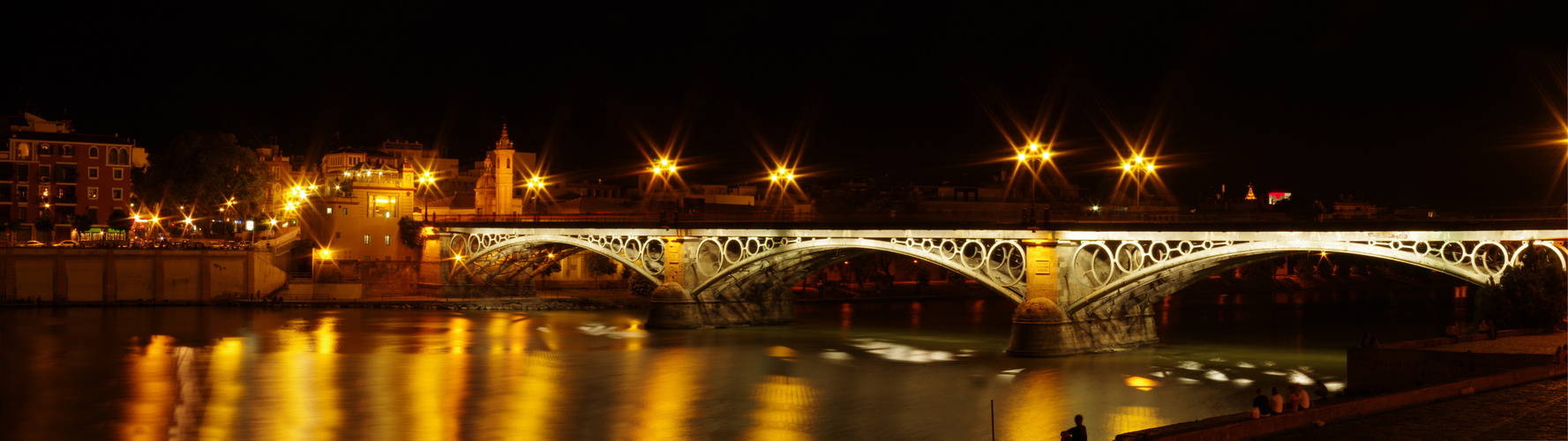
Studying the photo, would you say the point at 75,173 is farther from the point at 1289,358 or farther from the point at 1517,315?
the point at 1517,315

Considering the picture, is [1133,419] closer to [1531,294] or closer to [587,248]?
[1531,294]

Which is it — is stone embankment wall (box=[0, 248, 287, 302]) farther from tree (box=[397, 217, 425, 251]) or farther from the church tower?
the church tower

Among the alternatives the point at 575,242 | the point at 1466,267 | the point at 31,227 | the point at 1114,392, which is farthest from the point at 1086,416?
the point at 31,227

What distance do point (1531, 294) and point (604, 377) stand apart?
2462cm

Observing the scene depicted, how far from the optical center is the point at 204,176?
2849 inches

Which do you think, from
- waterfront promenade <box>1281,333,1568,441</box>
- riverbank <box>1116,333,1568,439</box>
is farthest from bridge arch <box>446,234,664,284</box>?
waterfront promenade <box>1281,333,1568,441</box>

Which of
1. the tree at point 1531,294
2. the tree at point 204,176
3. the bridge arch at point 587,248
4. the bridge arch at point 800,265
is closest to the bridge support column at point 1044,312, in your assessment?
the bridge arch at point 800,265

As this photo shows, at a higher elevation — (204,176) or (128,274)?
(204,176)

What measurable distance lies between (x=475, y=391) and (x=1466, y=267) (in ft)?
85.1

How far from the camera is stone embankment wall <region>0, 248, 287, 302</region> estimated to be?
Answer: 2309 inches

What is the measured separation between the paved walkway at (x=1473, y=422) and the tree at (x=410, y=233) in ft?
190

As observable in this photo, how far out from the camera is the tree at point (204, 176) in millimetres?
72688

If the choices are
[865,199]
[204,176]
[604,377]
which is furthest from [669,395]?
[204,176]

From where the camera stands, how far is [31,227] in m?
75.2
